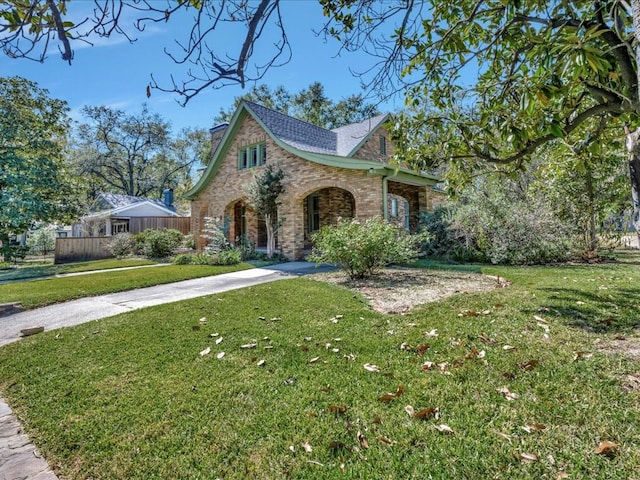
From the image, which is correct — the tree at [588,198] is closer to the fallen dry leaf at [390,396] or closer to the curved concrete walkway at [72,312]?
the curved concrete walkway at [72,312]

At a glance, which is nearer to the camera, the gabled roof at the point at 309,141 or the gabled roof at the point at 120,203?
the gabled roof at the point at 309,141

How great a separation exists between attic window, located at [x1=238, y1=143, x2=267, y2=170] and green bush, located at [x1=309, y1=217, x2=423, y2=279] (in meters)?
8.21

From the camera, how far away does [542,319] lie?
429cm

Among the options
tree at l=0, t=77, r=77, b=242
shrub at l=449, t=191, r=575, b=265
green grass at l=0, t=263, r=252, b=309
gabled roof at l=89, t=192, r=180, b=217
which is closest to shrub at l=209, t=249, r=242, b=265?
green grass at l=0, t=263, r=252, b=309

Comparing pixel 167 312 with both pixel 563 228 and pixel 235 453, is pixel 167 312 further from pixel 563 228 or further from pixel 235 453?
pixel 563 228

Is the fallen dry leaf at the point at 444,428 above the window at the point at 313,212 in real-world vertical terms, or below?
below

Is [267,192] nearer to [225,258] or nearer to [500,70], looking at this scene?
[225,258]

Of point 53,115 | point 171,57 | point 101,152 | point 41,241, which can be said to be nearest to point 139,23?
point 171,57

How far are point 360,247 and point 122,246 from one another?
16013mm

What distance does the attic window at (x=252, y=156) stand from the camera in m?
15.2

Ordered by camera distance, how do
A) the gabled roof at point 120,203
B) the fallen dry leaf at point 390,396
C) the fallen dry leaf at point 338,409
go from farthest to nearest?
the gabled roof at point 120,203 → the fallen dry leaf at point 390,396 → the fallen dry leaf at point 338,409

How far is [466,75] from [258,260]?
32.9ft

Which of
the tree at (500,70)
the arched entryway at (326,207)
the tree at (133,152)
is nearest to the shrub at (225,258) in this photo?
Answer: the arched entryway at (326,207)

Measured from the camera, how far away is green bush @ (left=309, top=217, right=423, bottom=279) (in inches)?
301
